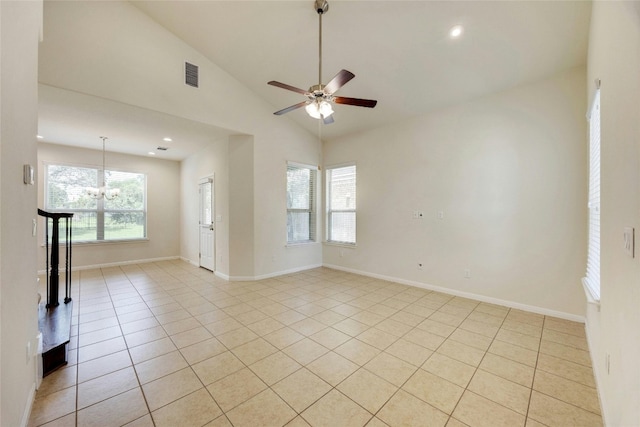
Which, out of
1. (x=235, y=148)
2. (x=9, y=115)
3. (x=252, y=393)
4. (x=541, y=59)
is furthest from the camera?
(x=235, y=148)

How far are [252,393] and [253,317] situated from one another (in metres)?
1.35

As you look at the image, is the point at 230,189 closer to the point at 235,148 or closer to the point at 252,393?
the point at 235,148

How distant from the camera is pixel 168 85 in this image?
362cm

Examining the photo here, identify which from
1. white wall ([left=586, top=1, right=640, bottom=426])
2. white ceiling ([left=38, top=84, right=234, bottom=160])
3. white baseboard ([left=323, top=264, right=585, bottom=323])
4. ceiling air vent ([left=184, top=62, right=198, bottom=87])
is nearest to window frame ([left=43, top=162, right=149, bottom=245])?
white ceiling ([left=38, top=84, right=234, bottom=160])

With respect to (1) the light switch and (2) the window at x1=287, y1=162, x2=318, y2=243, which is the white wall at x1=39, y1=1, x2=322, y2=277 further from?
(1) the light switch

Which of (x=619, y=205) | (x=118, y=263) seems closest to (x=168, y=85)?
(x=118, y=263)

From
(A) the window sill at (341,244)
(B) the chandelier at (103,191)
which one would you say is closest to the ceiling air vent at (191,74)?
(B) the chandelier at (103,191)

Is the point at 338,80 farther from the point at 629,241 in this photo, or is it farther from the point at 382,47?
the point at 629,241

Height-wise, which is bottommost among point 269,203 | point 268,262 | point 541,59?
point 268,262

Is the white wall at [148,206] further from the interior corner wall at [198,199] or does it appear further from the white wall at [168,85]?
the white wall at [168,85]

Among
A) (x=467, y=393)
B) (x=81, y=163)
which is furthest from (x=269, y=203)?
(x=81, y=163)

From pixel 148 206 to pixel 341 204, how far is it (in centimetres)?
503

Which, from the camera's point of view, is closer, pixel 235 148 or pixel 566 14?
pixel 566 14

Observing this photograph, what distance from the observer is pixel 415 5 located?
99.3 inches
